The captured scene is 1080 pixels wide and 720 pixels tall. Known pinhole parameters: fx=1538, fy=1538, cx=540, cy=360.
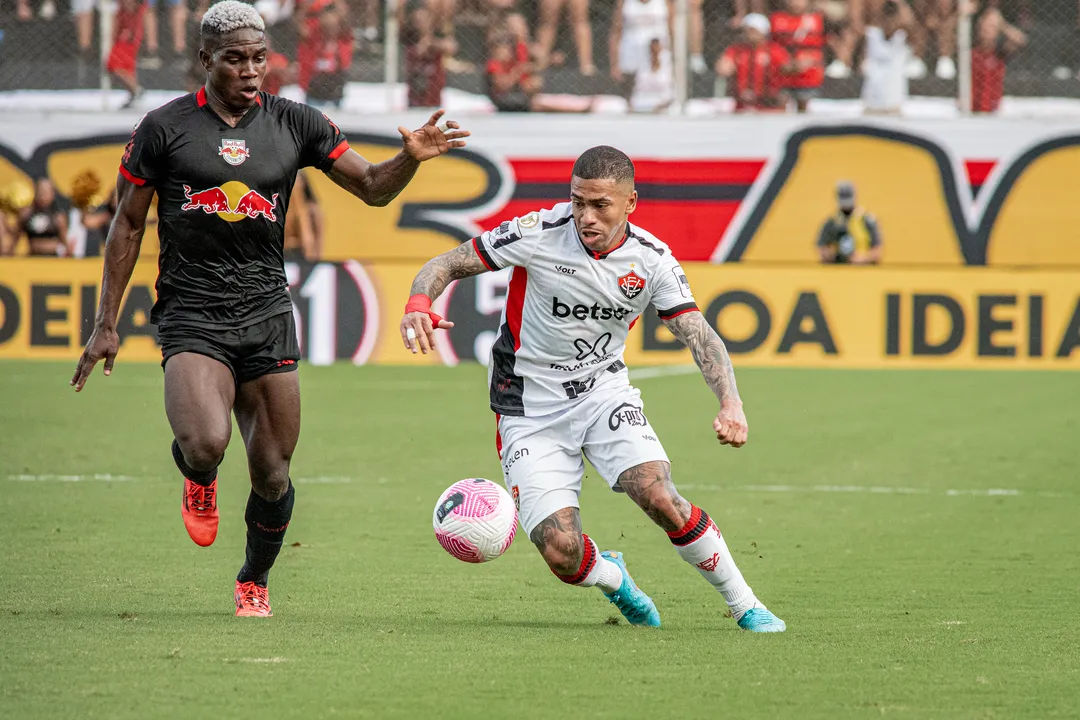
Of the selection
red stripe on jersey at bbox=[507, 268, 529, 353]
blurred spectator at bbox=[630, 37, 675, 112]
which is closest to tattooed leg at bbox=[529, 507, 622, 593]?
red stripe on jersey at bbox=[507, 268, 529, 353]

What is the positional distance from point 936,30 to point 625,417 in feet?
57.6

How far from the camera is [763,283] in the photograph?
1881 centimetres

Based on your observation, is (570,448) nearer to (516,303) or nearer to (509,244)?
(516,303)

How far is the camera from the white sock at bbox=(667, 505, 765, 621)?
6.11m

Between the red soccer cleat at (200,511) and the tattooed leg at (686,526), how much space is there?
1.73 meters

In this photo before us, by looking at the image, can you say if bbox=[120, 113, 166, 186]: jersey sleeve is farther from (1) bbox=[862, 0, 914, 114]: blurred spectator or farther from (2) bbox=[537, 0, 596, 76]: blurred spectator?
(1) bbox=[862, 0, 914, 114]: blurred spectator

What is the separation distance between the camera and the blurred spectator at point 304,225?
21.6m

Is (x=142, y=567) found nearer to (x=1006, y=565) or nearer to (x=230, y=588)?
(x=230, y=588)

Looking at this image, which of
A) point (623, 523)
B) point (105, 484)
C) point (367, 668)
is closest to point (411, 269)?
point (105, 484)

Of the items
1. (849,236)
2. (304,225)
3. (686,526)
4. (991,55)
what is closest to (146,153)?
(686,526)

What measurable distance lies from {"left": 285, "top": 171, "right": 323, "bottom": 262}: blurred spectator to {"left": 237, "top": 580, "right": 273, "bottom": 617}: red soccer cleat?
15.4 metres

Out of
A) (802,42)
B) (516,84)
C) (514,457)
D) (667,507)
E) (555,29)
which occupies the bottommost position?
(667,507)

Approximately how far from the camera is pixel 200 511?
6.45 m

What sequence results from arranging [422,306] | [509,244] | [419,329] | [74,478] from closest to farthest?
[419,329]
[422,306]
[509,244]
[74,478]
